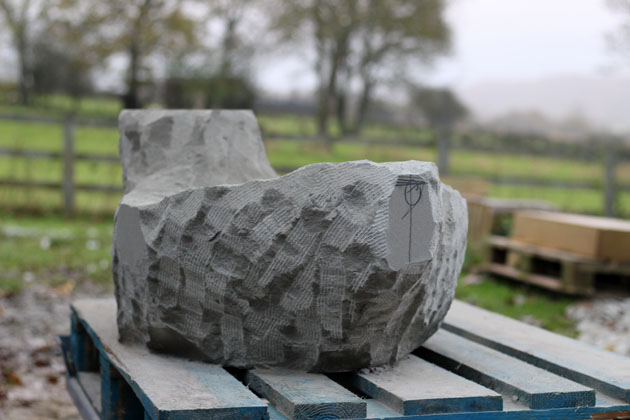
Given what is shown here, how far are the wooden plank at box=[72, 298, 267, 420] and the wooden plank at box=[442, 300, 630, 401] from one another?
1.15 m

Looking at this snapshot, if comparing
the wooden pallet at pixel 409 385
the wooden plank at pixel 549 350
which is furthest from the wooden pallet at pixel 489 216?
the wooden pallet at pixel 409 385

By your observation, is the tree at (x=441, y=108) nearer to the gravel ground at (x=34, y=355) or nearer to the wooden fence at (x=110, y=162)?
the wooden fence at (x=110, y=162)

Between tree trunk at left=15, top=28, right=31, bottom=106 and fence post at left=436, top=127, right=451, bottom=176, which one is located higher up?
tree trunk at left=15, top=28, right=31, bottom=106

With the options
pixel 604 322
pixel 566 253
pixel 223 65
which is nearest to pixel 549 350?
pixel 604 322

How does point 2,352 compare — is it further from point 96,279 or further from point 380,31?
point 380,31

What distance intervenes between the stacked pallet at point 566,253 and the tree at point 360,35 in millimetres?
13034

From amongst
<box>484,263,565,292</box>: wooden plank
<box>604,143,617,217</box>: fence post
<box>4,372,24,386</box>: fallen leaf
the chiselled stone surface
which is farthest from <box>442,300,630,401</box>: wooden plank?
<box>604,143,617,217</box>: fence post

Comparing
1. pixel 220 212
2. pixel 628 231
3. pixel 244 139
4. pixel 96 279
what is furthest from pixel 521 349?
pixel 96 279

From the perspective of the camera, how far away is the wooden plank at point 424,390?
7.27ft

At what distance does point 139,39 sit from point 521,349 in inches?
744

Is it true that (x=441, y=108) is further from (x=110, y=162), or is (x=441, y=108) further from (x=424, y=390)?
(x=424, y=390)

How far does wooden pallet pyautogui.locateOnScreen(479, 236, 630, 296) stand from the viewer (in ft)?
18.5

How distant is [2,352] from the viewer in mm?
4438

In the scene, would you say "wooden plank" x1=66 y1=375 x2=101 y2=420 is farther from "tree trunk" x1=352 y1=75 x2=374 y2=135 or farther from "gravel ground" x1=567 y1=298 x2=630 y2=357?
"tree trunk" x1=352 y1=75 x2=374 y2=135
